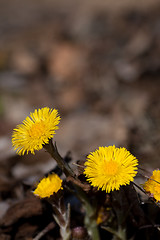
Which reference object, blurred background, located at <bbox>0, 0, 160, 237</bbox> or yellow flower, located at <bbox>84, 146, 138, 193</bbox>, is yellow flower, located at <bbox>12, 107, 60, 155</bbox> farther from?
blurred background, located at <bbox>0, 0, 160, 237</bbox>

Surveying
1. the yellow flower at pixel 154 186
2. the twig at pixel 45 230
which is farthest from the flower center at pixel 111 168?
the twig at pixel 45 230

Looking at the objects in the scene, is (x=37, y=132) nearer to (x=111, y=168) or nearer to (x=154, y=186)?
(x=111, y=168)

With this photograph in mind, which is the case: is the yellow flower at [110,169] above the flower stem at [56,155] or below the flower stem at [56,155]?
below

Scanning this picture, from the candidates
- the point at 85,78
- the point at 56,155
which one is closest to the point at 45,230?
the point at 56,155

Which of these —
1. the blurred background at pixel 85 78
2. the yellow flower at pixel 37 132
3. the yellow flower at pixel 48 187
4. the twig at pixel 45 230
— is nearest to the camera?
the yellow flower at pixel 37 132

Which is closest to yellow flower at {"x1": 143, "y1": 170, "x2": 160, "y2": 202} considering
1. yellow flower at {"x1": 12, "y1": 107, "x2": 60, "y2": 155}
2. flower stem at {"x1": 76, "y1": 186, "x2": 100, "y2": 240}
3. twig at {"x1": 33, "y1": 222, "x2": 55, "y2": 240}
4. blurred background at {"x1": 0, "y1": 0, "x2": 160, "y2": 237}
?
flower stem at {"x1": 76, "y1": 186, "x2": 100, "y2": 240}

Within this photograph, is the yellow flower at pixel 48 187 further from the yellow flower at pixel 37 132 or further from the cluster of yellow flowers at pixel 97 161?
the yellow flower at pixel 37 132
